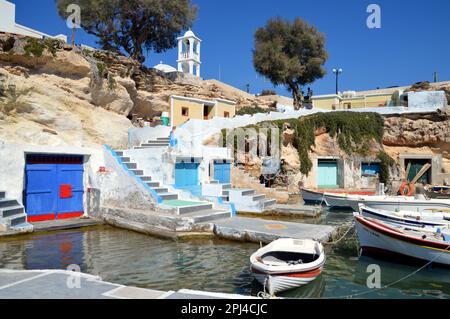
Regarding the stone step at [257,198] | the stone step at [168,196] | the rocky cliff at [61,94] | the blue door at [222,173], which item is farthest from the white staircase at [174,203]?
the blue door at [222,173]

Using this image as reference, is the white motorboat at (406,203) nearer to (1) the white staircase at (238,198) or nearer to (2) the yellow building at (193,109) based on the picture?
(1) the white staircase at (238,198)

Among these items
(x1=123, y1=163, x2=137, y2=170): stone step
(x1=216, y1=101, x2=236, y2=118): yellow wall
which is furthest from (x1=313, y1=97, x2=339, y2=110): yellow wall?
(x1=123, y1=163, x2=137, y2=170): stone step

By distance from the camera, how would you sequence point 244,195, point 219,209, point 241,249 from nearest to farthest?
point 241,249 < point 219,209 < point 244,195

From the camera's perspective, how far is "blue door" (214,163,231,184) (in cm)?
1979

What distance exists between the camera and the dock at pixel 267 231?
11.0 m

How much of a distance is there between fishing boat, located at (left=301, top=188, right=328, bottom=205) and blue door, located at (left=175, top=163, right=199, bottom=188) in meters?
→ 7.35

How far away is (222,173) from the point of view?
2028 cm

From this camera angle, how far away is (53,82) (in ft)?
61.5

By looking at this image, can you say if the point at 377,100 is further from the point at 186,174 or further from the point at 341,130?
the point at 186,174

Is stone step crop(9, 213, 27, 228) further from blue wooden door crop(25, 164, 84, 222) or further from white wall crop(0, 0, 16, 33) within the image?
Result: white wall crop(0, 0, 16, 33)
